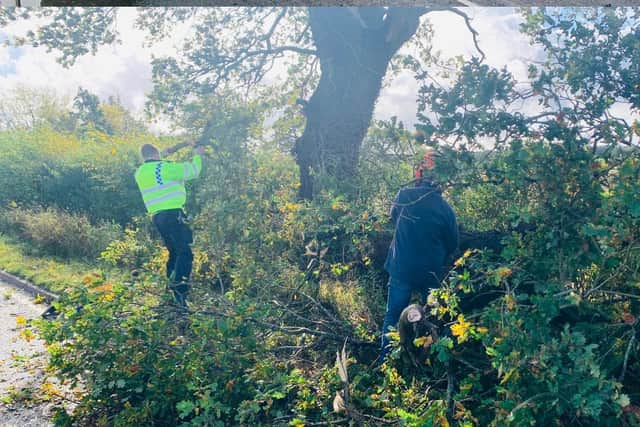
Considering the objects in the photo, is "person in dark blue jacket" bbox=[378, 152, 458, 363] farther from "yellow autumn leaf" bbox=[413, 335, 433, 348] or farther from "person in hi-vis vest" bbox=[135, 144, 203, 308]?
"person in hi-vis vest" bbox=[135, 144, 203, 308]

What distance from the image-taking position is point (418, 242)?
439cm

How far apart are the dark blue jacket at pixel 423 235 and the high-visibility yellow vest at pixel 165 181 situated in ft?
9.68

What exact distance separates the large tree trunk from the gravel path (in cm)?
436

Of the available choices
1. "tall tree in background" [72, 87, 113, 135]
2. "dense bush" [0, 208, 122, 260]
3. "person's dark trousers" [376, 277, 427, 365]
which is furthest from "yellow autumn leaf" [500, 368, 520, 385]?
"tall tree in background" [72, 87, 113, 135]

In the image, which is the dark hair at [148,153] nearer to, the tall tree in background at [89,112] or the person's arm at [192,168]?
the person's arm at [192,168]

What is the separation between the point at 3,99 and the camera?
43.7 feet

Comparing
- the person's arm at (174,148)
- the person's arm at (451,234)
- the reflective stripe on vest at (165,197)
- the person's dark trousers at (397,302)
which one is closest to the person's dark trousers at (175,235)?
the reflective stripe on vest at (165,197)

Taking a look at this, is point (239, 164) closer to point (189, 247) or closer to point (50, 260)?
point (189, 247)

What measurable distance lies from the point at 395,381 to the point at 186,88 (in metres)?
5.73

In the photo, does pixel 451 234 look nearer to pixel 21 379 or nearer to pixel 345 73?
pixel 21 379

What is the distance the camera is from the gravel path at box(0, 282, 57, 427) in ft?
13.4

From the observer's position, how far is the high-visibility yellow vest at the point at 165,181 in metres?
6.22

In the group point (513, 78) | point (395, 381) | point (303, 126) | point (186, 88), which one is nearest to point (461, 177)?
point (513, 78)

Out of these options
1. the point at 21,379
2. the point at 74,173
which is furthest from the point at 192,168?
the point at 74,173
